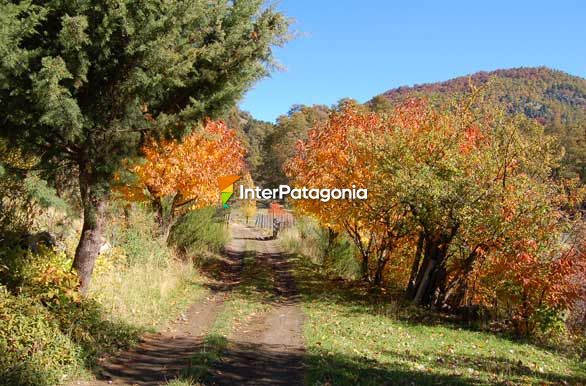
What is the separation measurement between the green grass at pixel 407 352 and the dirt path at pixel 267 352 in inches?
11.7

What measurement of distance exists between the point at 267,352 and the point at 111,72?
5494 mm

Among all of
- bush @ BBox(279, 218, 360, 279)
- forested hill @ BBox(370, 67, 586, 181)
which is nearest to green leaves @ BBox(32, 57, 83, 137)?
bush @ BBox(279, 218, 360, 279)

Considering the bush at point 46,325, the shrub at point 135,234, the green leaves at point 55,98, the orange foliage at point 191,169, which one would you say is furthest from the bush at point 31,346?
the orange foliage at point 191,169

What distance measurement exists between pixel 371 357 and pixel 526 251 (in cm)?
624

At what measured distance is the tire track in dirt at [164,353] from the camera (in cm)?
691

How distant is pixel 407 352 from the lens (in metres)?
9.82

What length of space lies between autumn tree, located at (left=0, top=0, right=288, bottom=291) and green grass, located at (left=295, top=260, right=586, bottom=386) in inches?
180

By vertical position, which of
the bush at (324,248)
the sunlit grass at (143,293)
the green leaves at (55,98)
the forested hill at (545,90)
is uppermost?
the forested hill at (545,90)

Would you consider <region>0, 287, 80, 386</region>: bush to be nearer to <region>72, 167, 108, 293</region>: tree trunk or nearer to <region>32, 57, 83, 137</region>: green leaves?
<region>72, 167, 108, 293</region>: tree trunk

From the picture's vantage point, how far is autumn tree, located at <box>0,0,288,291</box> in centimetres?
633

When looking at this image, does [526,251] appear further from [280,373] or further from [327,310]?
[280,373]

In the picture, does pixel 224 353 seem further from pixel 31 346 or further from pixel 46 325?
pixel 31 346

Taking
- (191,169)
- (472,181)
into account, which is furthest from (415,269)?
(191,169)

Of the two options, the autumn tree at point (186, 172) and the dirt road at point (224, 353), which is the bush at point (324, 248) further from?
the dirt road at point (224, 353)
